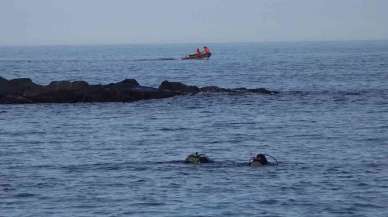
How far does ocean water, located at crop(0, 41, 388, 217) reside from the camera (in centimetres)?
2622

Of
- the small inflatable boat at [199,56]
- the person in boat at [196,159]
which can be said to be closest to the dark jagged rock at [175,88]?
the person in boat at [196,159]

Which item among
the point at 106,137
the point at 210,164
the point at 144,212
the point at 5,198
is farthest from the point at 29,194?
the point at 106,137

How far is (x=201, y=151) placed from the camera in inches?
1459

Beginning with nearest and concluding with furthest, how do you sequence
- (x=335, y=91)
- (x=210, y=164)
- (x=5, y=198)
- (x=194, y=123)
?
(x=5, y=198) < (x=210, y=164) < (x=194, y=123) < (x=335, y=91)

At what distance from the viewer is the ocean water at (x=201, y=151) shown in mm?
26219

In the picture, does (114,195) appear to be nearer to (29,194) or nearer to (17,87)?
(29,194)

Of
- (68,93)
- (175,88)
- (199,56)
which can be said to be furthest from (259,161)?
(199,56)

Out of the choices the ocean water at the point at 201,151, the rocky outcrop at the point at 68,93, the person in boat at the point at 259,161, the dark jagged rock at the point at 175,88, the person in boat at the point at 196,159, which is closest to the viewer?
the ocean water at the point at 201,151

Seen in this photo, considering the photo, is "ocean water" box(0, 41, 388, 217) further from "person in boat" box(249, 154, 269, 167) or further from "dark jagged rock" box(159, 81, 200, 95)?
"dark jagged rock" box(159, 81, 200, 95)

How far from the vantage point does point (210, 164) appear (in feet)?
108

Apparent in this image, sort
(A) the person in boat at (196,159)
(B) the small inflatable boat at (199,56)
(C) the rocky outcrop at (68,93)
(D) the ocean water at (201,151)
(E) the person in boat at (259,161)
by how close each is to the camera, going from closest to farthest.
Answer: (D) the ocean water at (201,151) → (E) the person in boat at (259,161) → (A) the person in boat at (196,159) → (C) the rocky outcrop at (68,93) → (B) the small inflatable boat at (199,56)

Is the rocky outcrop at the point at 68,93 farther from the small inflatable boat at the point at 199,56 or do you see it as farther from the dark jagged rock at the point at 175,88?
the small inflatable boat at the point at 199,56

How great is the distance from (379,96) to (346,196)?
36220 millimetres

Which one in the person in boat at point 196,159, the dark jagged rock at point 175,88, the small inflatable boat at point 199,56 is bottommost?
the small inflatable boat at point 199,56
